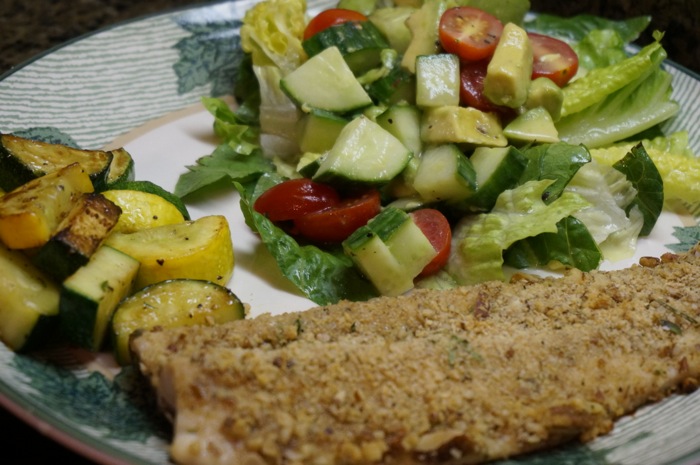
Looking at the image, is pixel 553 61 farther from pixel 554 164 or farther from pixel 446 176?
pixel 446 176

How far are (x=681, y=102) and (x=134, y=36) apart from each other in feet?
11.3

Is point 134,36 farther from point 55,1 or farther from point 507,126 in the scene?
point 507,126

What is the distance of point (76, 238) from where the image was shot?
2.60m

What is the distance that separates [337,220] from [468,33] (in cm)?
132

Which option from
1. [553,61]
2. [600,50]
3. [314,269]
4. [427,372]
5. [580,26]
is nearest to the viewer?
[427,372]

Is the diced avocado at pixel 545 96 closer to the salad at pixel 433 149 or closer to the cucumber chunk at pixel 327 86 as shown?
the salad at pixel 433 149

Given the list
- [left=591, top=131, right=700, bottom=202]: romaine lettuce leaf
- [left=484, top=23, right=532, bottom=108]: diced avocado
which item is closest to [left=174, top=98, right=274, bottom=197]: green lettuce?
[left=484, top=23, right=532, bottom=108]: diced avocado

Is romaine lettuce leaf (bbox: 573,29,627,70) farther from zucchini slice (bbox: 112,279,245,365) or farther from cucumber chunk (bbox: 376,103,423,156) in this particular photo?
zucchini slice (bbox: 112,279,245,365)

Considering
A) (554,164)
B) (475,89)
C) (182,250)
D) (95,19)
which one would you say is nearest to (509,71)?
(475,89)

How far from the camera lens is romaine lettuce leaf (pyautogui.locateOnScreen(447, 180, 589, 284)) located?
134 inches

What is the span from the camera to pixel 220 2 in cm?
503

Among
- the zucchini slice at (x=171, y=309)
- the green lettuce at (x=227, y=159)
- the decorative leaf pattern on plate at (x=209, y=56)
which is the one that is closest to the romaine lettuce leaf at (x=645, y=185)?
the green lettuce at (x=227, y=159)

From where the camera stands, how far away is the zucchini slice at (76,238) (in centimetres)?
257

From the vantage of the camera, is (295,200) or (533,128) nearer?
(295,200)
